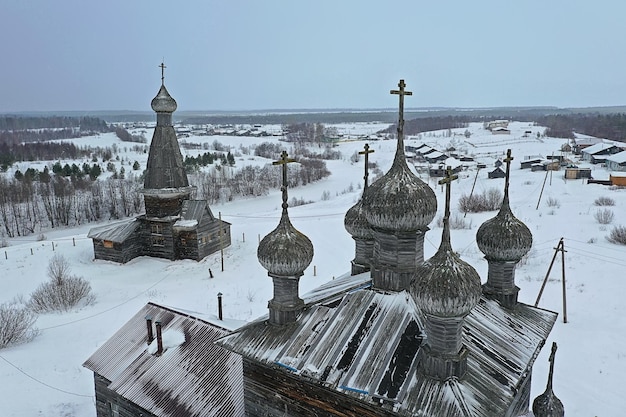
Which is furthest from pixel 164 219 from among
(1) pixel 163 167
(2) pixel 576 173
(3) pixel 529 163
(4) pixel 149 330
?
(3) pixel 529 163

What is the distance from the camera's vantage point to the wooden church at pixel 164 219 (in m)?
21.7

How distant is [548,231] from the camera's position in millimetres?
25250

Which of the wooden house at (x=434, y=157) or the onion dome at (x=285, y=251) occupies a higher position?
the onion dome at (x=285, y=251)

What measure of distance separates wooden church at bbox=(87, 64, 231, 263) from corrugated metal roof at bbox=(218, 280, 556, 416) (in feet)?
51.6

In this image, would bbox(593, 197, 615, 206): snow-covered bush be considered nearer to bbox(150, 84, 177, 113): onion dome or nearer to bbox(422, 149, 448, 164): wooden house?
bbox(150, 84, 177, 113): onion dome

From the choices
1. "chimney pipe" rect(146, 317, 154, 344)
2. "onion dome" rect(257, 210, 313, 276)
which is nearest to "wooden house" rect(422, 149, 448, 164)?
"chimney pipe" rect(146, 317, 154, 344)

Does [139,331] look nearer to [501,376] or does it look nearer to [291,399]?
[291,399]

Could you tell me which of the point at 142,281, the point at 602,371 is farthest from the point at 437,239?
the point at 142,281

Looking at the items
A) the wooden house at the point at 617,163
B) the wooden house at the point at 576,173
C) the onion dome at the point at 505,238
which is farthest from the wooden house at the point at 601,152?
the onion dome at the point at 505,238

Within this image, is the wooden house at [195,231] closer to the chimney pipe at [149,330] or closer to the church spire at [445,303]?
the chimney pipe at [149,330]

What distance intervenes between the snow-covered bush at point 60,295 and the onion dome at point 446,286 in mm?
15251

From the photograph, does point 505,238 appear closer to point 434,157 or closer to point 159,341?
point 159,341

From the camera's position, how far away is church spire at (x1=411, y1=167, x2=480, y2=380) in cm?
512

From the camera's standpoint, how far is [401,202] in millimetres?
6312
